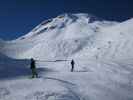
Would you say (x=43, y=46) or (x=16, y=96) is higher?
(x=43, y=46)

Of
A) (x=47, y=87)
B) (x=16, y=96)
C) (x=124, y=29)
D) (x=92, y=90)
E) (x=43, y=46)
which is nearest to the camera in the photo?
(x=16, y=96)

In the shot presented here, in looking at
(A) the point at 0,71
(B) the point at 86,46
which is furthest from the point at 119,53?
(A) the point at 0,71

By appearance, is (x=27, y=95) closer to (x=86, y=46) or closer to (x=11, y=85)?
(x=11, y=85)

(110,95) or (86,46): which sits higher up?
(86,46)

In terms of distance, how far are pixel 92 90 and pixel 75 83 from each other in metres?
2.65

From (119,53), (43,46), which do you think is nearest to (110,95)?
(119,53)

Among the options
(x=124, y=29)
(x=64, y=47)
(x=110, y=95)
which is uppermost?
(x=124, y=29)

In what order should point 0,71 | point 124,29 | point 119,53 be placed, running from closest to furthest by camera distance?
point 0,71 → point 119,53 → point 124,29

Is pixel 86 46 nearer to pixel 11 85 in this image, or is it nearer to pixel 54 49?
pixel 54 49

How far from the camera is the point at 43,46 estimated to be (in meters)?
190

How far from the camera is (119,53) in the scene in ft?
443

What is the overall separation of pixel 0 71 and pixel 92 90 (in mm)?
16977

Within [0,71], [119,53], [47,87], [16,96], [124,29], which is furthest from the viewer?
[124,29]

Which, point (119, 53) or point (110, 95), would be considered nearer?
point (110, 95)
